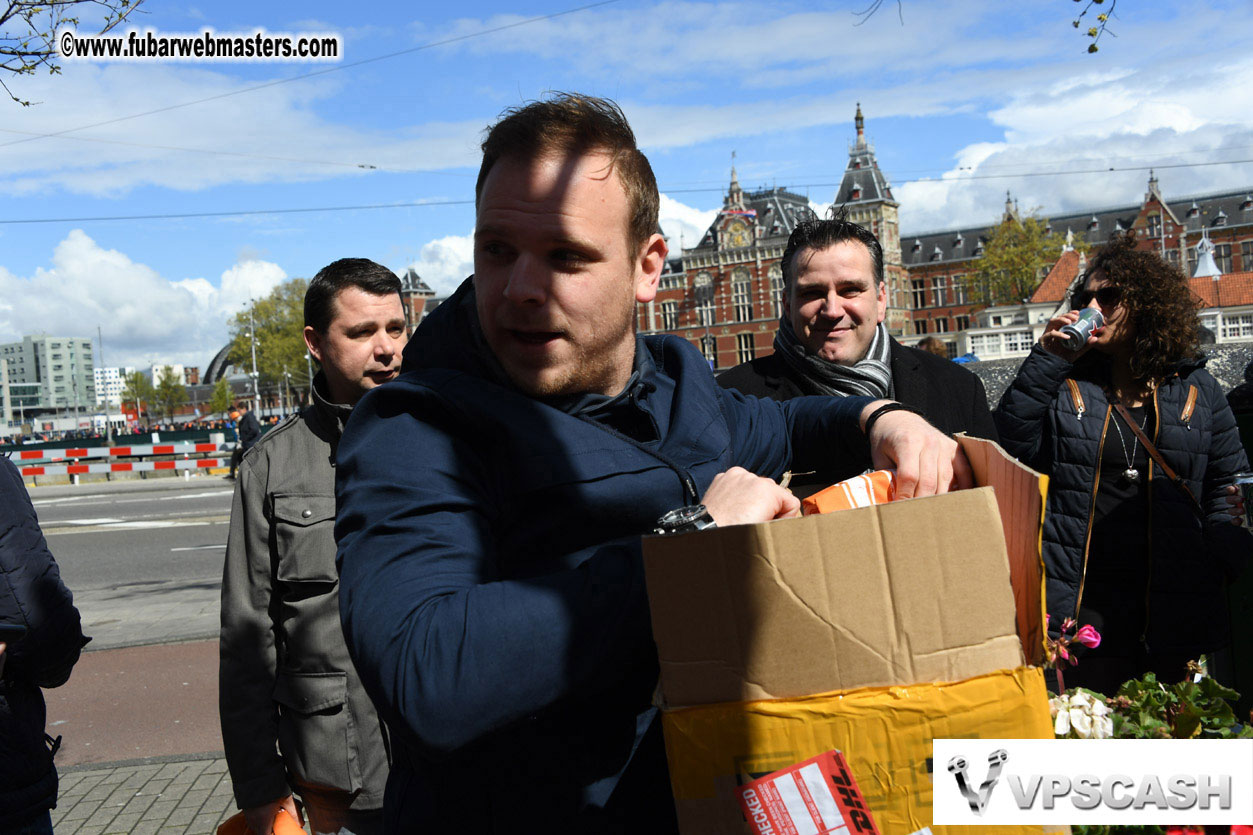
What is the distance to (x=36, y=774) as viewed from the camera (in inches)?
103

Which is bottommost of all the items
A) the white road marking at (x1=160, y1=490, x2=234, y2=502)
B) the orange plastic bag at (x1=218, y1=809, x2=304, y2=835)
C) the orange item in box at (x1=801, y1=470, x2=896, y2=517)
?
the white road marking at (x1=160, y1=490, x2=234, y2=502)

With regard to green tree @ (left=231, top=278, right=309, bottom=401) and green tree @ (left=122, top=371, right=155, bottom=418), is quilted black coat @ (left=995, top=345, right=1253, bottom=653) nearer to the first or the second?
green tree @ (left=231, top=278, right=309, bottom=401)

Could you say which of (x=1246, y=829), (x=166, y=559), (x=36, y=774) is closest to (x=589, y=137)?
(x=1246, y=829)

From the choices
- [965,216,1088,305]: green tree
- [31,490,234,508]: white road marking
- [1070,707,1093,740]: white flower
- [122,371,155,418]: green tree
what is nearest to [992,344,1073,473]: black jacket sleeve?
[1070,707,1093,740]: white flower

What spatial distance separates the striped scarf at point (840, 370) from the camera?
3193mm

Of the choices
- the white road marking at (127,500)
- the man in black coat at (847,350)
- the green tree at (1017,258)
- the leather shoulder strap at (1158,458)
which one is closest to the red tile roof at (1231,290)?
the green tree at (1017,258)

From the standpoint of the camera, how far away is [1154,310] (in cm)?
360

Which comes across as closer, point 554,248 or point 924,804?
point 924,804

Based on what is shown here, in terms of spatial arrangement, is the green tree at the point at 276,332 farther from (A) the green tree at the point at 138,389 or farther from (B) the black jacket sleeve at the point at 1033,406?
(B) the black jacket sleeve at the point at 1033,406

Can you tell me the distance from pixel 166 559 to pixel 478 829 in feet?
38.9

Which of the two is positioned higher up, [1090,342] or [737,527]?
[1090,342]

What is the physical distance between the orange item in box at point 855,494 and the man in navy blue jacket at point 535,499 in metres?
0.03

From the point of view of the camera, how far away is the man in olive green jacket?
2605mm

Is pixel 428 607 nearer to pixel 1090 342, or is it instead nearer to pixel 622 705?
pixel 622 705
